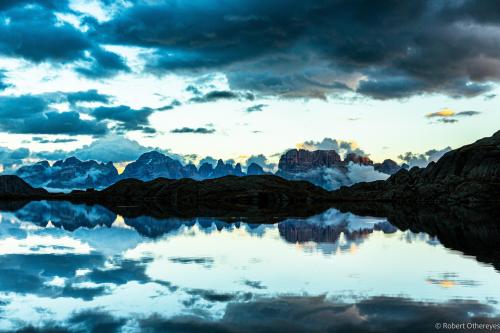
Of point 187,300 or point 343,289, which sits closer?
point 187,300

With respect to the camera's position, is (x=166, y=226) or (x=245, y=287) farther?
(x=166, y=226)

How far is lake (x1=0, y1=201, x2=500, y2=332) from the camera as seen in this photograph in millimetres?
25562

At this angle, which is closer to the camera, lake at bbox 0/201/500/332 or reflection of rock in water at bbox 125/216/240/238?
lake at bbox 0/201/500/332

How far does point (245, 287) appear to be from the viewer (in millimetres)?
34875

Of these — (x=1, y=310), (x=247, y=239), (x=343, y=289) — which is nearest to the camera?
(x=1, y=310)

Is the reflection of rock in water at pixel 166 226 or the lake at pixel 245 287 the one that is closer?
the lake at pixel 245 287

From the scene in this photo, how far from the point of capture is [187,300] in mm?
30547

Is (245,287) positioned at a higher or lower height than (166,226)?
lower

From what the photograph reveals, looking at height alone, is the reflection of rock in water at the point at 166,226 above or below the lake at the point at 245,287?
above

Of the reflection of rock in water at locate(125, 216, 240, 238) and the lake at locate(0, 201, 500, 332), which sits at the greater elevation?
the reflection of rock in water at locate(125, 216, 240, 238)

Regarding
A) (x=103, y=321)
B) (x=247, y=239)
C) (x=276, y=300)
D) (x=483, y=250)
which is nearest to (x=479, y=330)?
(x=276, y=300)

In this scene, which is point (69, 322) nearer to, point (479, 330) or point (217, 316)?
point (217, 316)

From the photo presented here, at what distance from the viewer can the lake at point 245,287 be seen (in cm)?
2556

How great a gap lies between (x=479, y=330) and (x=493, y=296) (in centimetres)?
925
